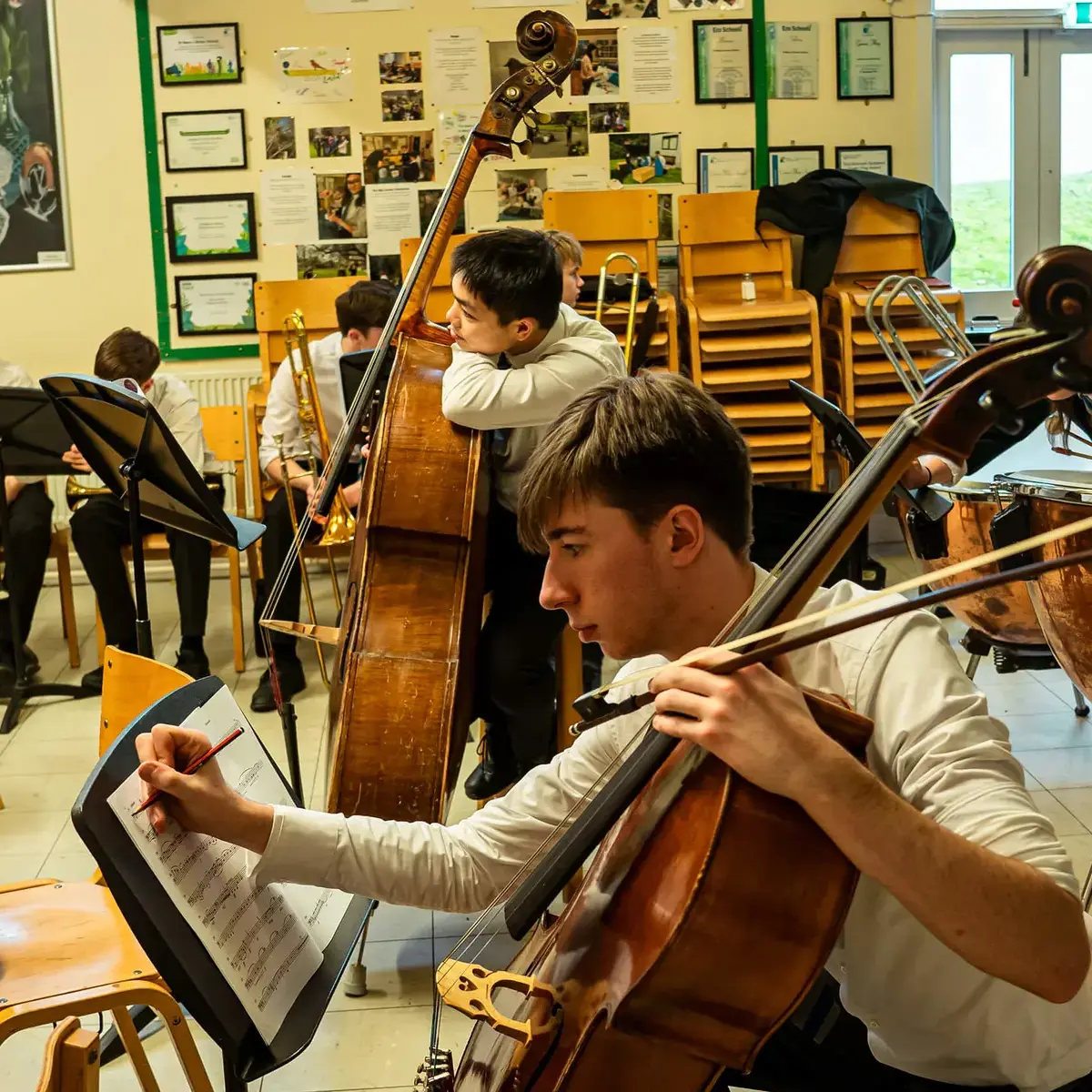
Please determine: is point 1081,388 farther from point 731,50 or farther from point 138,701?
point 731,50

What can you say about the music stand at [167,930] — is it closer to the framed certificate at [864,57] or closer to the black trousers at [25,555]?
the black trousers at [25,555]

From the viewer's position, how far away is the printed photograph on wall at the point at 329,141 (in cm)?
557

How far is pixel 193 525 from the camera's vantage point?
272cm

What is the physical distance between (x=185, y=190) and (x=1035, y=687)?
3974 mm

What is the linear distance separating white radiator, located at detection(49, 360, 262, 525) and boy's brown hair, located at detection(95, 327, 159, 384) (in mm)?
1192

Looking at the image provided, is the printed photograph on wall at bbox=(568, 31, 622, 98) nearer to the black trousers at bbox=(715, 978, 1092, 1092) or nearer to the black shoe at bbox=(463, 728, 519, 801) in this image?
the black shoe at bbox=(463, 728, 519, 801)

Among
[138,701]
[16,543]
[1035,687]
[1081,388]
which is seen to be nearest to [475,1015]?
[1081,388]

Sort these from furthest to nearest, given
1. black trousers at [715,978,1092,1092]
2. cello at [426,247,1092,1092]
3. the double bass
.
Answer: the double bass < black trousers at [715,978,1092,1092] < cello at [426,247,1092,1092]

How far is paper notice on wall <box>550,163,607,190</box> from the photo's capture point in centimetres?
561

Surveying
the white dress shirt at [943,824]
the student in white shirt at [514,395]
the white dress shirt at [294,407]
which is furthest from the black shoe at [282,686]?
the white dress shirt at [943,824]

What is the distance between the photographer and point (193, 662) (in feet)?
14.2

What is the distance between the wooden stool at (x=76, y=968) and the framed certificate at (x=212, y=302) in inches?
159

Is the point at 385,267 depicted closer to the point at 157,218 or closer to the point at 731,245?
the point at 157,218

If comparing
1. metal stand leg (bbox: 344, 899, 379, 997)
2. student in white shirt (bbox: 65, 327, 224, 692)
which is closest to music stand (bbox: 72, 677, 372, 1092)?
metal stand leg (bbox: 344, 899, 379, 997)
